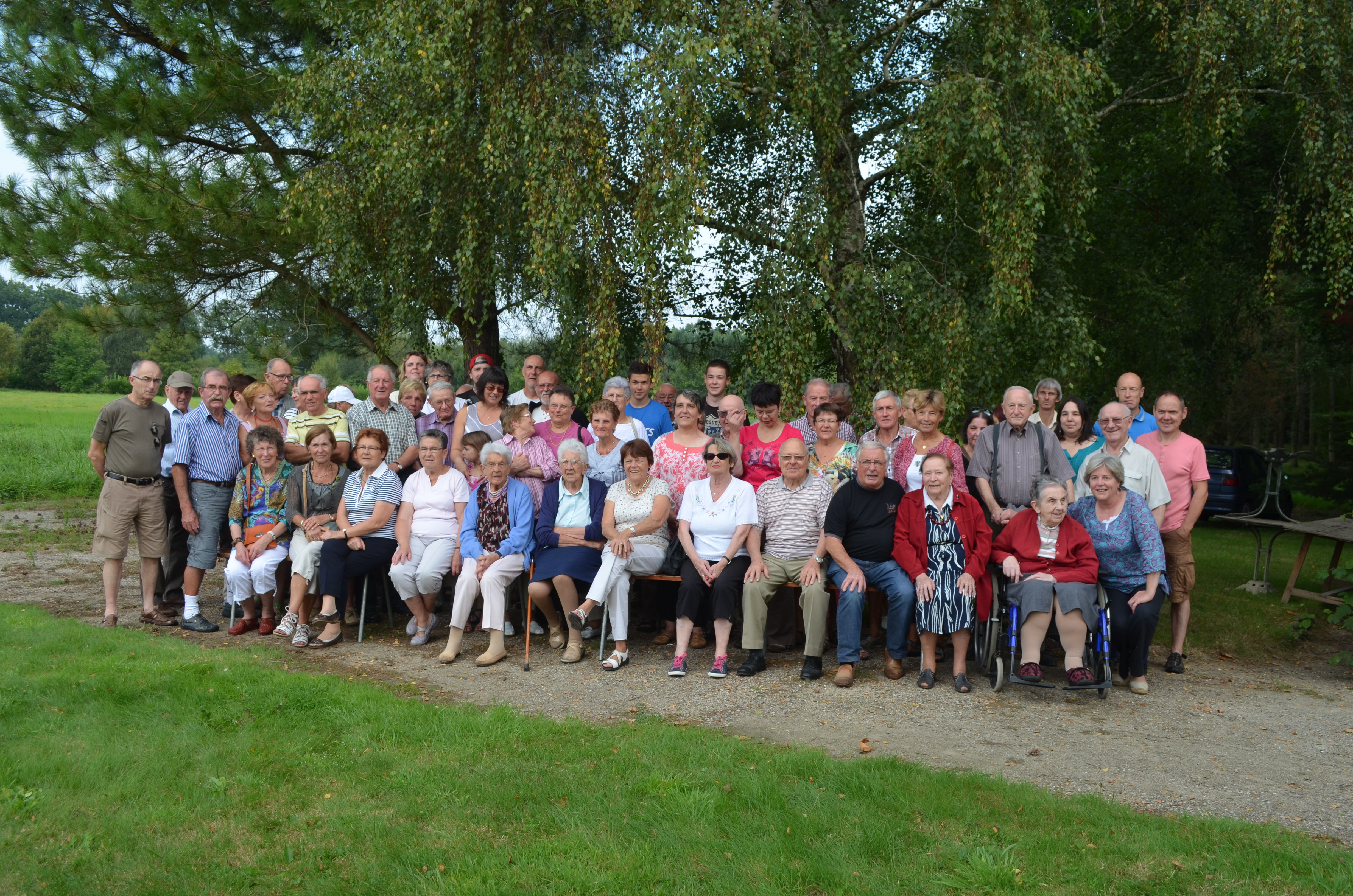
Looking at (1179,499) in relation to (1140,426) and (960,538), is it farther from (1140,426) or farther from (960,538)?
(960,538)

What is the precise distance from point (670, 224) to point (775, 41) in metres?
2.18

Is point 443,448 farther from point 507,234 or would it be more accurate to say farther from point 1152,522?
point 1152,522

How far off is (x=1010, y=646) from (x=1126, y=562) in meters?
0.88

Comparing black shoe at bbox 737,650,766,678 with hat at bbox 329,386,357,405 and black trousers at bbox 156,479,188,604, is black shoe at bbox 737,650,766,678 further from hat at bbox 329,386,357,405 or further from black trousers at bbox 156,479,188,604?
black trousers at bbox 156,479,188,604

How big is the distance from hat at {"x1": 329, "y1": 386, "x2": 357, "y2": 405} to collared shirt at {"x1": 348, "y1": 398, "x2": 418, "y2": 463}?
41 centimetres

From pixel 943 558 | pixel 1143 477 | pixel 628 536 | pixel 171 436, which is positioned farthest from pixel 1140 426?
pixel 171 436

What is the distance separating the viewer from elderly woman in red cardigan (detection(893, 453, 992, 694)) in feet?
18.8

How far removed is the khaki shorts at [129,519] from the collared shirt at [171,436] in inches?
4.3

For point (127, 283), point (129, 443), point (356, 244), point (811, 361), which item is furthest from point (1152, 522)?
point (127, 283)

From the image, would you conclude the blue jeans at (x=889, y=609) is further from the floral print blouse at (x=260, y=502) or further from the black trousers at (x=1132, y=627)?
the floral print blouse at (x=260, y=502)

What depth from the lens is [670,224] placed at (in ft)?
24.9

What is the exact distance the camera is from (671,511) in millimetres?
6734

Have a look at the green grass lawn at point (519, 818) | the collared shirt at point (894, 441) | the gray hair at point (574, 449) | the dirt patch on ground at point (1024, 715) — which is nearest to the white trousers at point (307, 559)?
the dirt patch on ground at point (1024, 715)

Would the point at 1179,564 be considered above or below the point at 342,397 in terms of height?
below
